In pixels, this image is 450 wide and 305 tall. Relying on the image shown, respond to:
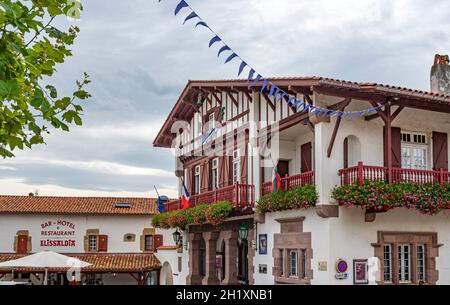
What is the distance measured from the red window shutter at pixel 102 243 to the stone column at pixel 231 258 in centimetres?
1788

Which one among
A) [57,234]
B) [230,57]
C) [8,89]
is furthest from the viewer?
[57,234]

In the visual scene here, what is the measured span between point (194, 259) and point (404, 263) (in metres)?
10.6

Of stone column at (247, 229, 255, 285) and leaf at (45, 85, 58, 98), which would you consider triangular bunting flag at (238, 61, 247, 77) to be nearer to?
leaf at (45, 85, 58, 98)

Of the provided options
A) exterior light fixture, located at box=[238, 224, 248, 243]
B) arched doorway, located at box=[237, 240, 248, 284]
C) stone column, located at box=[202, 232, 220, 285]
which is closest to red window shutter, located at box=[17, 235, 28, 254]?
stone column, located at box=[202, 232, 220, 285]

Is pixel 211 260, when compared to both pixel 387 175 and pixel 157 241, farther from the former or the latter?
pixel 157 241

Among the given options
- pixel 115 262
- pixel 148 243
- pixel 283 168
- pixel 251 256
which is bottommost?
pixel 115 262

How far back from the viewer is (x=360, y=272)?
1586 cm

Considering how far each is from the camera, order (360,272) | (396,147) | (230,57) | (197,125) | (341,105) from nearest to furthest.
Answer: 1. (230,57)
2. (360,272)
3. (341,105)
4. (396,147)
5. (197,125)

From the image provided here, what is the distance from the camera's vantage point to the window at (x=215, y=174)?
904 inches

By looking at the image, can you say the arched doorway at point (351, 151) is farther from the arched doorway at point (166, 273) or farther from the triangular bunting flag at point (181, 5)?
the arched doorway at point (166, 273)

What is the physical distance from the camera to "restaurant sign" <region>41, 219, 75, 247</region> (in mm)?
37344

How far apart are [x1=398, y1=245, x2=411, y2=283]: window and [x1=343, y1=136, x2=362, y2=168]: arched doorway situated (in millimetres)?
2664

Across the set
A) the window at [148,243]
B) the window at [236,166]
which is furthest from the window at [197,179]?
the window at [148,243]

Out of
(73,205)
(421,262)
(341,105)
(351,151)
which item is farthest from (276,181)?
(73,205)
